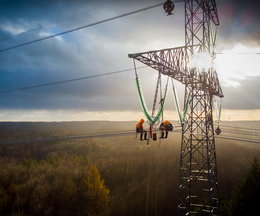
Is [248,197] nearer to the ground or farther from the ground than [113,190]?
farther from the ground

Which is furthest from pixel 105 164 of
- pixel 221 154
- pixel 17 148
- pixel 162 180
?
pixel 17 148

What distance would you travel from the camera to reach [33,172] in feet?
159

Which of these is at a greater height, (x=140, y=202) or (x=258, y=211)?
(x=258, y=211)

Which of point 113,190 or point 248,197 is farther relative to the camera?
point 113,190

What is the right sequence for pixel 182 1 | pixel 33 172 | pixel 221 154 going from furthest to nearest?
pixel 221 154
pixel 33 172
pixel 182 1

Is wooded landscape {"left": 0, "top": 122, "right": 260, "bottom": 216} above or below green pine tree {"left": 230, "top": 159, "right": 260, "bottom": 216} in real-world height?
below


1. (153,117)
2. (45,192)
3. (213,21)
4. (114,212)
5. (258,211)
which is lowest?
(114,212)

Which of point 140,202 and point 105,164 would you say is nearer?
point 140,202

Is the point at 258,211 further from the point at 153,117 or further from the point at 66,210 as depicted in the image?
the point at 66,210

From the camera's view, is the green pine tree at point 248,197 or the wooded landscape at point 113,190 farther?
the wooded landscape at point 113,190

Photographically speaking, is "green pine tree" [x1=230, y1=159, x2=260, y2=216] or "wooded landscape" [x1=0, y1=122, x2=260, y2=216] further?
"wooded landscape" [x1=0, y1=122, x2=260, y2=216]

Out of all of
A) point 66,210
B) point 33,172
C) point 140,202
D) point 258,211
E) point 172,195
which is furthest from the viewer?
point 33,172

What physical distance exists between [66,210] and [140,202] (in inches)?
495

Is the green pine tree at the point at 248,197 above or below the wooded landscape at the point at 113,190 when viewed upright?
above
